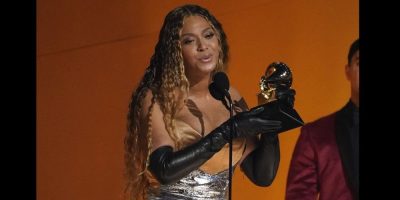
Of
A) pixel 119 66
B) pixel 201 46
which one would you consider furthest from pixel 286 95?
pixel 119 66

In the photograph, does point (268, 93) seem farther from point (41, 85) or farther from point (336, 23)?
point (41, 85)

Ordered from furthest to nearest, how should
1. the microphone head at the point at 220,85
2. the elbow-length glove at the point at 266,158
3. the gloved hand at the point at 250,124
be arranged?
the elbow-length glove at the point at 266,158 → the gloved hand at the point at 250,124 → the microphone head at the point at 220,85

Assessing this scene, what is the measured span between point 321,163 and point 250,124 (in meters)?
0.37

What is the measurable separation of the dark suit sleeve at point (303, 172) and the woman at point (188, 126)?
0.09 meters

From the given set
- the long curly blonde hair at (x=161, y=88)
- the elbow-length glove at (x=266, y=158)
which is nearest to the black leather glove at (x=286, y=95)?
the elbow-length glove at (x=266, y=158)

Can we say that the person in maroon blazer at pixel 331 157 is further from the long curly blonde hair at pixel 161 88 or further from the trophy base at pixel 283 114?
the long curly blonde hair at pixel 161 88

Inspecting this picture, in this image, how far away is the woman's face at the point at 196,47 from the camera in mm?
3850

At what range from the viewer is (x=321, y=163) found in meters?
3.94

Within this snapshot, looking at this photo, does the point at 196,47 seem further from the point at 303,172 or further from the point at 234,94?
the point at 303,172

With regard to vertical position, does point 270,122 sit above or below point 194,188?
above

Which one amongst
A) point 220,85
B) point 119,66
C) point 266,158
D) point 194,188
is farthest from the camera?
point 119,66

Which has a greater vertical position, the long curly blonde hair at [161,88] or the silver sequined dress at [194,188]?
the long curly blonde hair at [161,88]

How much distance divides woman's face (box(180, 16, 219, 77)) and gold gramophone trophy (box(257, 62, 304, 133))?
0.74ft
